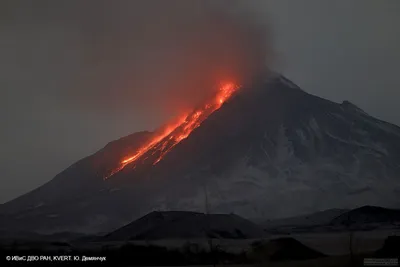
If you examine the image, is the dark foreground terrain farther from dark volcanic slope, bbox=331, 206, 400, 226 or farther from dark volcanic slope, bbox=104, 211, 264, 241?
dark volcanic slope, bbox=331, 206, 400, 226

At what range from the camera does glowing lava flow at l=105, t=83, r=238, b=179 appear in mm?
159663

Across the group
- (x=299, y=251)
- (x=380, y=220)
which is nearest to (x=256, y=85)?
(x=380, y=220)

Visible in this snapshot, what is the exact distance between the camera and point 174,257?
4456 centimetres

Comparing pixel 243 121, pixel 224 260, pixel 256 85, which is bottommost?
pixel 224 260

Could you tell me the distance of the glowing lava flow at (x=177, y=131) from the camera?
15966 cm

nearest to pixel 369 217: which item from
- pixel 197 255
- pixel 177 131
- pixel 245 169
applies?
pixel 245 169

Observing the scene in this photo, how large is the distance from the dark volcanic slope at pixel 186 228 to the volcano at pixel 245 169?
28960mm

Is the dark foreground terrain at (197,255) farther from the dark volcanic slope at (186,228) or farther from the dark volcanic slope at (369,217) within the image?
the dark volcanic slope at (369,217)

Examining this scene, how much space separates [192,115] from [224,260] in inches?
5109

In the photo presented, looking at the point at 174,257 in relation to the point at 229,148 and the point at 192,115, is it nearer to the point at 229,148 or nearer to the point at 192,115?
the point at 229,148

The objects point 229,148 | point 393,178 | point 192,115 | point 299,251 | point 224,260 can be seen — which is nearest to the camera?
point 224,260

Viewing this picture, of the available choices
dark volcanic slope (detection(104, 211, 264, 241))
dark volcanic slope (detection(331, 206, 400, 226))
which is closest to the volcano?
dark volcanic slope (detection(331, 206, 400, 226))

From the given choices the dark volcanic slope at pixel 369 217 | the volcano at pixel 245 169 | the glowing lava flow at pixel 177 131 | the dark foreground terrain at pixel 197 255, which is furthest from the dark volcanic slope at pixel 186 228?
the glowing lava flow at pixel 177 131

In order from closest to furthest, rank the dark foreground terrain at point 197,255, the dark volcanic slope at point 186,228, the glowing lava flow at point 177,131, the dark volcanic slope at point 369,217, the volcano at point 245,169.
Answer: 1. the dark foreground terrain at point 197,255
2. the dark volcanic slope at point 186,228
3. the dark volcanic slope at point 369,217
4. the volcano at point 245,169
5. the glowing lava flow at point 177,131
